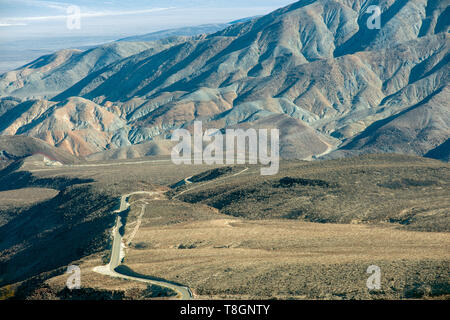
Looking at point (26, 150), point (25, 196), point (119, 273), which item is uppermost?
point (119, 273)

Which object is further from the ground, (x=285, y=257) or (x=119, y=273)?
(x=285, y=257)

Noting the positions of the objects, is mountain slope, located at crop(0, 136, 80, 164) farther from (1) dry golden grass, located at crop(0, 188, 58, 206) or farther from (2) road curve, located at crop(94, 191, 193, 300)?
(2) road curve, located at crop(94, 191, 193, 300)

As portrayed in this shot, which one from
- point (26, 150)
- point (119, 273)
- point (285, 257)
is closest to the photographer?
point (285, 257)

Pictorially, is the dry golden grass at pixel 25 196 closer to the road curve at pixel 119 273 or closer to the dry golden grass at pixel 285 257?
the road curve at pixel 119 273

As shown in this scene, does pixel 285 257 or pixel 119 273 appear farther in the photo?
pixel 119 273

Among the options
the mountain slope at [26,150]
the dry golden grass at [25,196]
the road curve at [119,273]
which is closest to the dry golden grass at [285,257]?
the road curve at [119,273]

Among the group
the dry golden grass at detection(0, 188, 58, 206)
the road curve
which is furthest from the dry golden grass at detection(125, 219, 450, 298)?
the dry golden grass at detection(0, 188, 58, 206)

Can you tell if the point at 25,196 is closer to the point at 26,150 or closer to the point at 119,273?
the point at 26,150

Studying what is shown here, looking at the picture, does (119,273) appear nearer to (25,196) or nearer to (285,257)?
(285,257)

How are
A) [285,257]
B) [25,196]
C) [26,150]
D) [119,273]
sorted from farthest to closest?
[26,150], [25,196], [119,273], [285,257]

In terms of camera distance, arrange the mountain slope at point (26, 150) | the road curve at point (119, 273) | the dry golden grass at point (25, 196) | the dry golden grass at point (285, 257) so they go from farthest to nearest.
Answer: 1. the mountain slope at point (26, 150)
2. the dry golden grass at point (25, 196)
3. the road curve at point (119, 273)
4. the dry golden grass at point (285, 257)

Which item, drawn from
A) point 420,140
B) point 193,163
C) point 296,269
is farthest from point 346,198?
point 420,140

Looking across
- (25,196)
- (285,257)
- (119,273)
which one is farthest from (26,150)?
(285,257)
